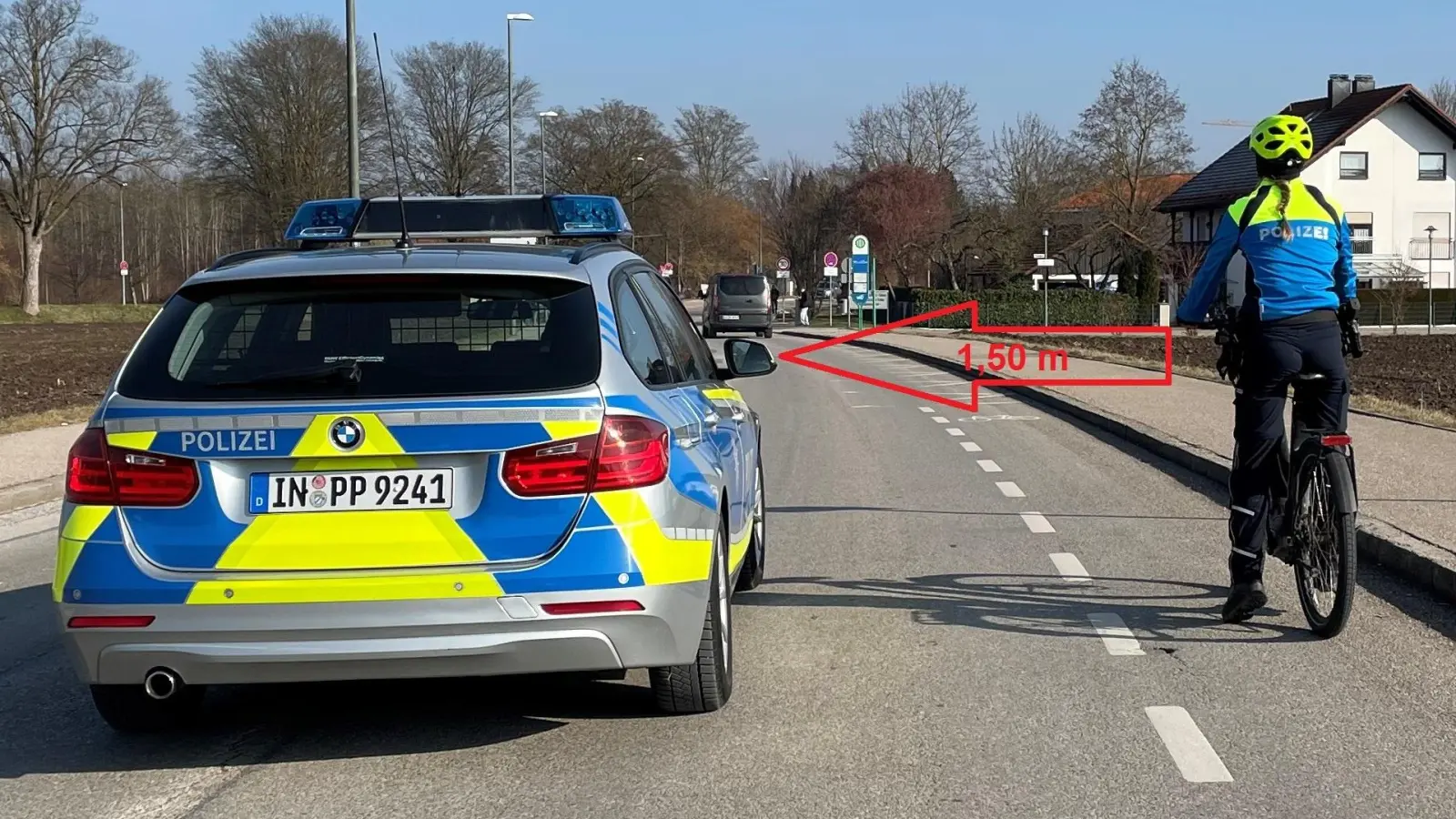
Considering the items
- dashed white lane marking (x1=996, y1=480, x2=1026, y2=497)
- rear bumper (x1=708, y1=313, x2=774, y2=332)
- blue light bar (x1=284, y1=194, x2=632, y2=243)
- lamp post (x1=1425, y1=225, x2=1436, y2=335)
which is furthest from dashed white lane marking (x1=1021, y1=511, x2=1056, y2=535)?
lamp post (x1=1425, y1=225, x2=1436, y2=335)

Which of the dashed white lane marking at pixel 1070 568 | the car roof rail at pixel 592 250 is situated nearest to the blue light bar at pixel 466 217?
the car roof rail at pixel 592 250

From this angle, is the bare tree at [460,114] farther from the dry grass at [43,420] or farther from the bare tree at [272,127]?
the dry grass at [43,420]

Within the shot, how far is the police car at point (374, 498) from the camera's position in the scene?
14.1 ft

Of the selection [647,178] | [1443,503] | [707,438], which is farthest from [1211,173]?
[707,438]

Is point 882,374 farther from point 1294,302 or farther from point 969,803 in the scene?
point 969,803

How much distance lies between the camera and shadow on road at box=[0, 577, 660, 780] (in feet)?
15.8

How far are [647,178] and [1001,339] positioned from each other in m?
27.8

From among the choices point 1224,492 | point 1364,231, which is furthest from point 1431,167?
point 1224,492

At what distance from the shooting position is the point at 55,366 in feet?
91.0

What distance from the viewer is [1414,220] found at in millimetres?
65188

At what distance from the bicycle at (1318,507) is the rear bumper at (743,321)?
3907 centimetres

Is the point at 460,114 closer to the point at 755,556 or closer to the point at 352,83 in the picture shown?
the point at 352,83

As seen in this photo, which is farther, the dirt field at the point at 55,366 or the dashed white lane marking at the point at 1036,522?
the dirt field at the point at 55,366

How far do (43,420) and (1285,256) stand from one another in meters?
13.5
